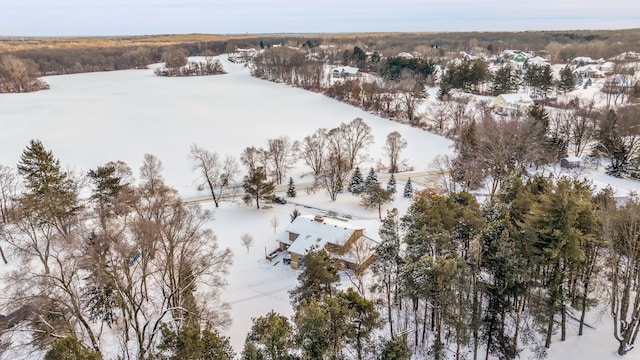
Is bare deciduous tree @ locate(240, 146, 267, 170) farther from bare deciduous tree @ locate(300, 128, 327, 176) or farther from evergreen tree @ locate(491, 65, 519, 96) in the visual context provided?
evergreen tree @ locate(491, 65, 519, 96)

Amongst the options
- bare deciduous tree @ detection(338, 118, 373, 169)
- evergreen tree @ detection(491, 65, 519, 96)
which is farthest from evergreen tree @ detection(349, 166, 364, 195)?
evergreen tree @ detection(491, 65, 519, 96)

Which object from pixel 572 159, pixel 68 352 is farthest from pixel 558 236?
pixel 572 159

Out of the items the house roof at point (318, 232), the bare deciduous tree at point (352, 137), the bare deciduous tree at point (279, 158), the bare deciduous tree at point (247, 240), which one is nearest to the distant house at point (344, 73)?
the bare deciduous tree at point (352, 137)

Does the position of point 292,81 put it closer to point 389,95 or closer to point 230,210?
point 389,95

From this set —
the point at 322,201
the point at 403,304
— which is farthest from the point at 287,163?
the point at 403,304

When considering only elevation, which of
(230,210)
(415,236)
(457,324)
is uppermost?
(415,236)

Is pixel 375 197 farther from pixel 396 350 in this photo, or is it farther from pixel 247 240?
pixel 396 350
